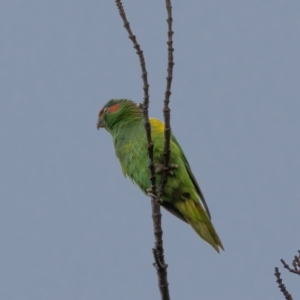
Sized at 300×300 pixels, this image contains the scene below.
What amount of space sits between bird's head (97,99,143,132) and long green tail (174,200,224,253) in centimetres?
142

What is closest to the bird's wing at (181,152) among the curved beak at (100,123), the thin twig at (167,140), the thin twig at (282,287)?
the curved beak at (100,123)

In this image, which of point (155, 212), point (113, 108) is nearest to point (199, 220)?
point (113, 108)

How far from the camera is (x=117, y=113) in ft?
25.5

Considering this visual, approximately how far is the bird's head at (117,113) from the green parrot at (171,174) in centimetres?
25

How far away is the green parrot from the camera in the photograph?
255 inches

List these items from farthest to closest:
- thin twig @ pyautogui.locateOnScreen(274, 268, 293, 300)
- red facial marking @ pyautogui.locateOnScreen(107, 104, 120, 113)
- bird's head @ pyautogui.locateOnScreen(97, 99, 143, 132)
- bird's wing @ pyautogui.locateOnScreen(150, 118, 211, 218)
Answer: red facial marking @ pyautogui.locateOnScreen(107, 104, 120, 113)
bird's head @ pyautogui.locateOnScreen(97, 99, 143, 132)
bird's wing @ pyautogui.locateOnScreen(150, 118, 211, 218)
thin twig @ pyautogui.locateOnScreen(274, 268, 293, 300)

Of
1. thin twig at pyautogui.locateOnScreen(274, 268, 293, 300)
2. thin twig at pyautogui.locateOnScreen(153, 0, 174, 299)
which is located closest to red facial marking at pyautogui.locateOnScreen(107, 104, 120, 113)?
thin twig at pyautogui.locateOnScreen(153, 0, 174, 299)

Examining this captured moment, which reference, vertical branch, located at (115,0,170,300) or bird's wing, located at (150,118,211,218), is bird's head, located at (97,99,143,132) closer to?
bird's wing, located at (150,118,211,218)

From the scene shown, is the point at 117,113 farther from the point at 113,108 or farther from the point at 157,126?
the point at 157,126

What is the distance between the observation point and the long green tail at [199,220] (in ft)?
21.3

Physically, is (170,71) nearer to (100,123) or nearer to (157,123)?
(157,123)

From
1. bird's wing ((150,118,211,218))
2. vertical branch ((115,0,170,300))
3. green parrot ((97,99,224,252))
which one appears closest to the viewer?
vertical branch ((115,0,170,300))

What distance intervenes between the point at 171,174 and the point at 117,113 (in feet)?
5.53

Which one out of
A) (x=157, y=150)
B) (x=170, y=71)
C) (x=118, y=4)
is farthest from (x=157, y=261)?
(x=157, y=150)
